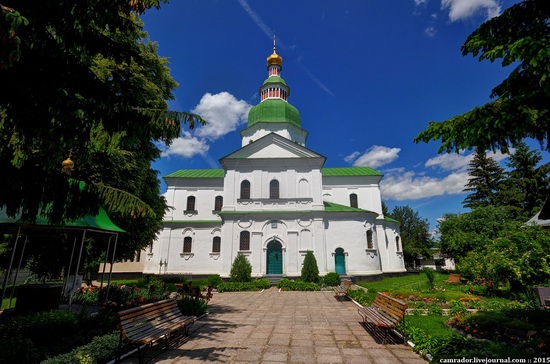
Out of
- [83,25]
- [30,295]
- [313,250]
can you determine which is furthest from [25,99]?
[313,250]

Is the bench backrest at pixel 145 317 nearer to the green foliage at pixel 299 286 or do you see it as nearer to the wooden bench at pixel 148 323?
the wooden bench at pixel 148 323

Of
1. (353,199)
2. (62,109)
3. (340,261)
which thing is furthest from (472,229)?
(62,109)

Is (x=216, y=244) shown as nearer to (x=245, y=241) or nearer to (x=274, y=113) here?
(x=245, y=241)

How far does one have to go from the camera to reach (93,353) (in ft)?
17.8

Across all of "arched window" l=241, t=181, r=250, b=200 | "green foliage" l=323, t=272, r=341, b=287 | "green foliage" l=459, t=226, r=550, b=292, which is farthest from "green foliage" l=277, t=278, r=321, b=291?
"green foliage" l=459, t=226, r=550, b=292

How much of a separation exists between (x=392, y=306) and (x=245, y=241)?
58.8 ft

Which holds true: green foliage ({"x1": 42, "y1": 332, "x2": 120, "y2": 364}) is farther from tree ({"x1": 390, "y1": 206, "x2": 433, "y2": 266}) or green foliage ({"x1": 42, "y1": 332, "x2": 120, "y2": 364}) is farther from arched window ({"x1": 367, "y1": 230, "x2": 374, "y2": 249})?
tree ({"x1": 390, "y1": 206, "x2": 433, "y2": 266})

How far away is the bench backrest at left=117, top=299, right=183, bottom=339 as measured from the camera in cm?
556

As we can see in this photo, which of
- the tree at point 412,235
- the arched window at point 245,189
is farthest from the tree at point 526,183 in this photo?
the arched window at point 245,189

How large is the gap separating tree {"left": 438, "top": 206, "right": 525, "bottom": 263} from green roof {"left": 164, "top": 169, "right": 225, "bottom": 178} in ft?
82.9

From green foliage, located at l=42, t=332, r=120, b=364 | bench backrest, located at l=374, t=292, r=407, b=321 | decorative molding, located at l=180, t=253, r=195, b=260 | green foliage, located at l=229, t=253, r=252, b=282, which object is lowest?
green foliage, located at l=42, t=332, r=120, b=364

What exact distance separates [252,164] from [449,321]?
20.3 metres

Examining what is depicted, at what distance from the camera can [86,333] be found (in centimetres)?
686

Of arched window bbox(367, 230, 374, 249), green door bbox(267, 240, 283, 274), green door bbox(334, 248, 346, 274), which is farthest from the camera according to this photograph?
arched window bbox(367, 230, 374, 249)
